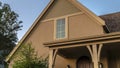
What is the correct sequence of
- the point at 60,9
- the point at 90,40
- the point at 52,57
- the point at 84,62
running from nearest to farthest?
Answer: the point at 90,40
the point at 52,57
the point at 84,62
the point at 60,9

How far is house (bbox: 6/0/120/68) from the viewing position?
39.8 ft

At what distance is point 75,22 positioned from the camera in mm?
15547

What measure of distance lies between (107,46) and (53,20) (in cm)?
540

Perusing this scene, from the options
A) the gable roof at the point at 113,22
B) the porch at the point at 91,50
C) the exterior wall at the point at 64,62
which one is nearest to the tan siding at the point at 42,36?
the exterior wall at the point at 64,62

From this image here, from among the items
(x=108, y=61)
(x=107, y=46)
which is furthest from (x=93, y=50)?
(x=108, y=61)

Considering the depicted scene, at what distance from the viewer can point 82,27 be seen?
15.1m

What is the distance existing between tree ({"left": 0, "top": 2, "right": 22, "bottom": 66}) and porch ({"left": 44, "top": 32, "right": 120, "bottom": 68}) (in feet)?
68.3

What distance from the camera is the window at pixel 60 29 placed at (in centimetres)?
1584

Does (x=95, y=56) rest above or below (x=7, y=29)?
below

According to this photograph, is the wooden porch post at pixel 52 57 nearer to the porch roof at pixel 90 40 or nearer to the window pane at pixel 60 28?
the porch roof at pixel 90 40

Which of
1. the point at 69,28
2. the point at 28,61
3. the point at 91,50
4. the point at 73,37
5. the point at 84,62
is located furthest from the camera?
the point at 69,28

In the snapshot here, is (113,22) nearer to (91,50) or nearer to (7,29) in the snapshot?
(91,50)

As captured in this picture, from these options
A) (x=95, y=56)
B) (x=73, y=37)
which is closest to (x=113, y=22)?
(x=73, y=37)

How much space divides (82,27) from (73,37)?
3.08 feet
